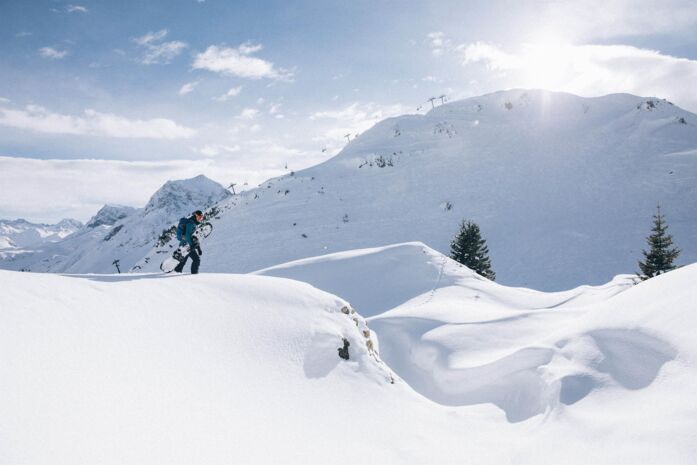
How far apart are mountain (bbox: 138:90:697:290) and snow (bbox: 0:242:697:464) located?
49.5ft

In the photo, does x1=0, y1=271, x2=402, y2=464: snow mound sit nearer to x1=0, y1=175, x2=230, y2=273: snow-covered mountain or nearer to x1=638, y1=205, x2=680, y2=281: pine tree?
x1=638, y1=205, x2=680, y2=281: pine tree

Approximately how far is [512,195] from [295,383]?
25018 mm

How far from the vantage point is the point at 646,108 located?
3203 centimetres

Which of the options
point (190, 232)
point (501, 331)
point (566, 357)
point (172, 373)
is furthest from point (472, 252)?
point (172, 373)

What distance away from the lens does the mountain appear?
73.6 feet

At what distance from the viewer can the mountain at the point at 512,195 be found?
22.4 metres

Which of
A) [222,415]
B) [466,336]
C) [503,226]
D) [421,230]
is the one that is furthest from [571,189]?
[222,415]

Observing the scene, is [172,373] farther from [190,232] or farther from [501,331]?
[501,331]

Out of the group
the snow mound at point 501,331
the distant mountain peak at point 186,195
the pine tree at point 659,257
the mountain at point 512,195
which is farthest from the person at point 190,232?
the distant mountain peak at point 186,195

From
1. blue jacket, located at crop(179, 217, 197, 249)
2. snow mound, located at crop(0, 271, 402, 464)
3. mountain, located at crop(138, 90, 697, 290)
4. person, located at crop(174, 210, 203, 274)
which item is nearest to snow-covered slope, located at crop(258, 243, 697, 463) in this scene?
snow mound, located at crop(0, 271, 402, 464)

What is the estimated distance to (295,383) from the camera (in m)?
5.34

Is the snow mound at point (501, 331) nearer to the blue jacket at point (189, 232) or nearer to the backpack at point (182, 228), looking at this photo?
the blue jacket at point (189, 232)

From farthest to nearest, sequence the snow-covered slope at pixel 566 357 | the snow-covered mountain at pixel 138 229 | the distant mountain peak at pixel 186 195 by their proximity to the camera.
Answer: the distant mountain peak at pixel 186 195 < the snow-covered mountain at pixel 138 229 < the snow-covered slope at pixel 566 357

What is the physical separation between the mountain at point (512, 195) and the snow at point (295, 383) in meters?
15.1
